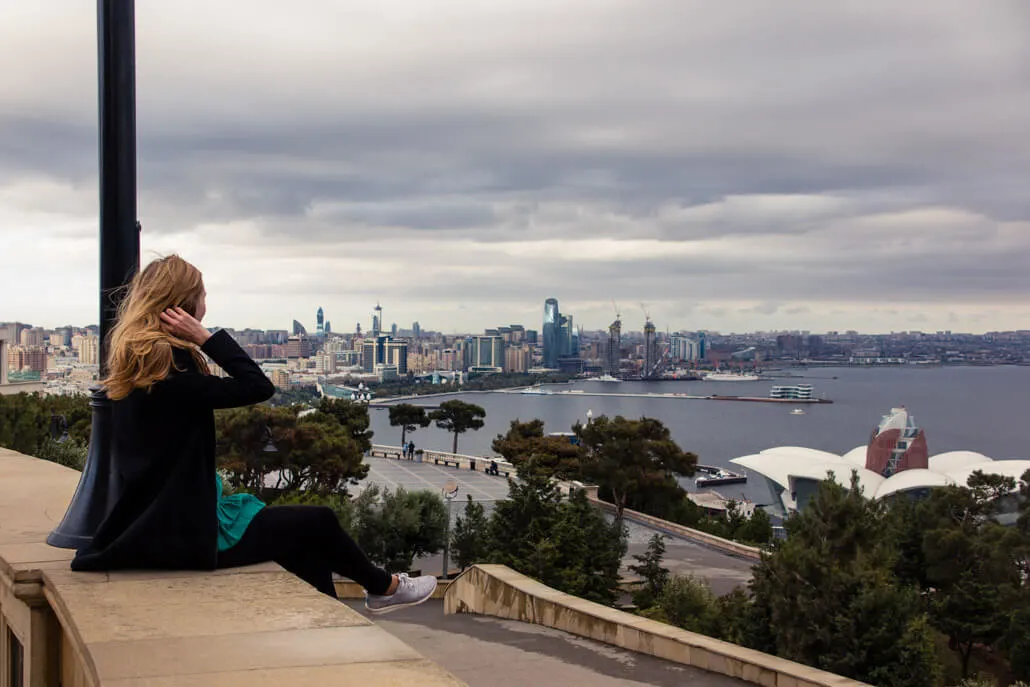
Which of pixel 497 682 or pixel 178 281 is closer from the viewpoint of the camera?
pixel 178 281

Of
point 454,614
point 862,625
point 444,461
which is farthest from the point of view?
point 444,461

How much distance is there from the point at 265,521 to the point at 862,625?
10143mm

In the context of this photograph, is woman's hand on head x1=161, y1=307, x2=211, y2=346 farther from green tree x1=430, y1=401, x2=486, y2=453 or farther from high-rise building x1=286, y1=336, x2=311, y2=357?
high-rise building x1=286, y1=336, x2=311, y2=357

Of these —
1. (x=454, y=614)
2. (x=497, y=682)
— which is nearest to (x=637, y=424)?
(x=454, y=614)

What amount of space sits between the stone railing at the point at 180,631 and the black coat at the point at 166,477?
3.1 inches

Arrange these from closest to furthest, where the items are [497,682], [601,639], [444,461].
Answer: [497,682] → [601,639] → [444,461]

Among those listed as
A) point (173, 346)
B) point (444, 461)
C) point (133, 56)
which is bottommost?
point (444, 461)

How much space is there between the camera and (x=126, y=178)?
3.70 m

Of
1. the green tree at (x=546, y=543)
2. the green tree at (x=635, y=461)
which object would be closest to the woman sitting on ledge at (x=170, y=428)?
the green tree at (x=546, y=543)

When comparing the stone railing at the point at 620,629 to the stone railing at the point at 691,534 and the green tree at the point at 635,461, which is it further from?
the green tree at the point at 635,461

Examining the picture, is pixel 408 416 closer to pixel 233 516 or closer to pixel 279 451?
pixel 279 451

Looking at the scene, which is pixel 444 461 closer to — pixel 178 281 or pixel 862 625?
pixel 862 625

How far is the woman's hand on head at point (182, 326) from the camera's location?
320 cm

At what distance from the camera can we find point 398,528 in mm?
18984
